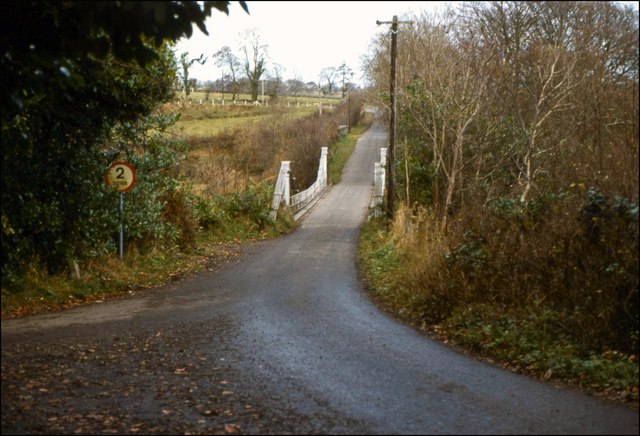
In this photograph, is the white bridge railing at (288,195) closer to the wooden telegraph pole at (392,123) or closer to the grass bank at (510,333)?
the wooden telegraph pole at (392,123)

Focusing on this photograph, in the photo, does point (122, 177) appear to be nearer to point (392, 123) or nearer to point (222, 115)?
point (392, 123)

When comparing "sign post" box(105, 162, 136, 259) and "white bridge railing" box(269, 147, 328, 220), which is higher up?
"sign post" box(105, 162, 136, 259)

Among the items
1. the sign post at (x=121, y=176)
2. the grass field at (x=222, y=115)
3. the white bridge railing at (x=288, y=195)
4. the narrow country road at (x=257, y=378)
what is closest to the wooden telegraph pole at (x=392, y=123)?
Result: the white bridge railing at (x=288, y=195)

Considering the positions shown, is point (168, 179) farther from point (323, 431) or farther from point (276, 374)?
point (323, 431)

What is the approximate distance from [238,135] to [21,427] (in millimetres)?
55274

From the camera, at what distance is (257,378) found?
27.9 ft

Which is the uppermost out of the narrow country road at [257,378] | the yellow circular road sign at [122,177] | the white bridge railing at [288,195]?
the yellow circular road sign at [122,177]

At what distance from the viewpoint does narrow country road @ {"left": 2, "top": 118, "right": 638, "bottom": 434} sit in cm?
688

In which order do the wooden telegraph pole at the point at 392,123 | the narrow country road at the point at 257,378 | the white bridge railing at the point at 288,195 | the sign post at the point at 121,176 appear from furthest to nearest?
the white bridge railing at the point at 288,195 < the wooden telegraph pole at the point at 392,123 < the sign post at the point at 121,176 < the narrow country road at the point at 257,378

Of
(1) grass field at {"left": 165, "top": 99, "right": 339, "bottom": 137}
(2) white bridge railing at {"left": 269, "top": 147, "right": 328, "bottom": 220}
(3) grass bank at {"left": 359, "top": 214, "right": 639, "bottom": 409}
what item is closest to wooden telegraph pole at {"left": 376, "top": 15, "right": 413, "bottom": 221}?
(2) white bridge railing at {"left": 269, "top": 147, "right": 328, "bottom": 220}

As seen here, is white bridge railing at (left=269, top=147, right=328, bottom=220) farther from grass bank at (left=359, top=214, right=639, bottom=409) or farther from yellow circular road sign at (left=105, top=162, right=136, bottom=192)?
grass bank at (left=359, top=214, right=639, bottom=409)

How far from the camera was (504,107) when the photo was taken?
81.5 feet

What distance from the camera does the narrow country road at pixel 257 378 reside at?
6.88 m

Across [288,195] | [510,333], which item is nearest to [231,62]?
[288,195]
